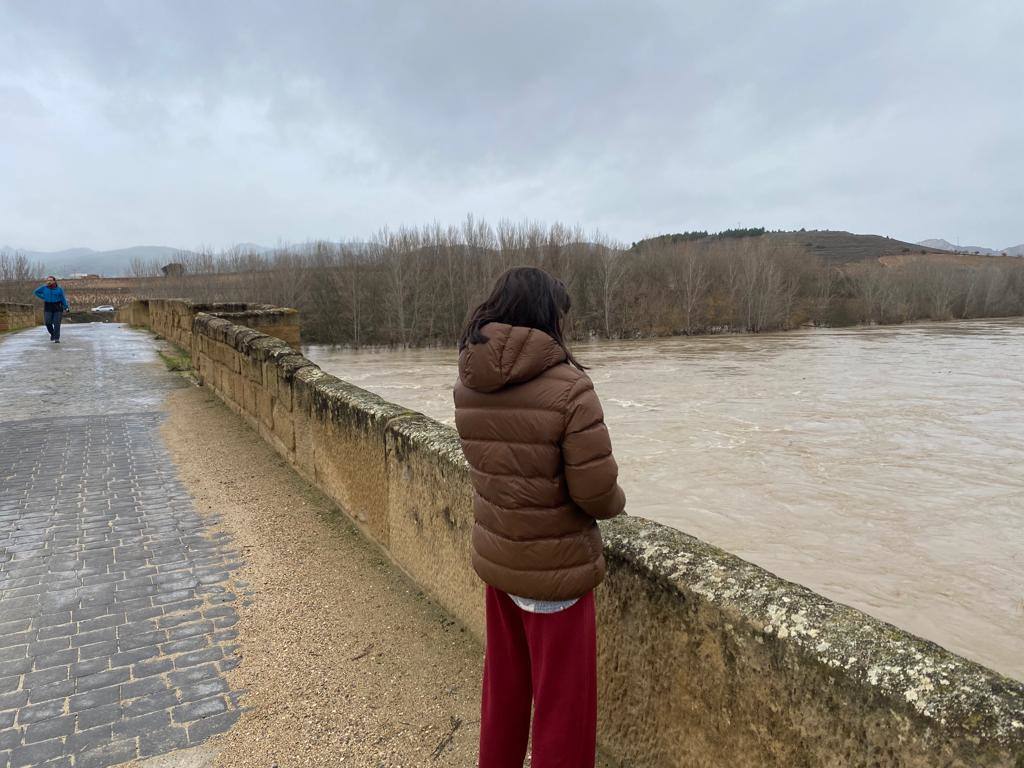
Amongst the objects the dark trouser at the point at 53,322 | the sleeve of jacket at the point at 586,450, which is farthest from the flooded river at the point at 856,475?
the dark trouser at the point at 53,322

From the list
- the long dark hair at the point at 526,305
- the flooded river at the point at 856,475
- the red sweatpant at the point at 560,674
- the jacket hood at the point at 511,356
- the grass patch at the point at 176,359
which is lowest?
the flooded river at the point at 856,475

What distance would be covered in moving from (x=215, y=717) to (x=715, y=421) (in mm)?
14412

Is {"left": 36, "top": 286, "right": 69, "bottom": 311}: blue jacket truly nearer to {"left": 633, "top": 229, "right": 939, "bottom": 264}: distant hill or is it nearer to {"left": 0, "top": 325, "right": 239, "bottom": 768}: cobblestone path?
{"left": 0, "top": 325, "right": 239, "bottom": 768}: cobblestone path

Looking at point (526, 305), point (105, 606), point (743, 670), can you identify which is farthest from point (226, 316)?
point (743, 670)

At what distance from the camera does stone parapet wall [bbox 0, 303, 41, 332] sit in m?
20.7

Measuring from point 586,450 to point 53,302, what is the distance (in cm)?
1848

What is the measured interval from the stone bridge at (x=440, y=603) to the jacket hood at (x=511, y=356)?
74 cm

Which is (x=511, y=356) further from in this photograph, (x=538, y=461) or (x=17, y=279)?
(x=17, y=279)

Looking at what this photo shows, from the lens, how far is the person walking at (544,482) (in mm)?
1689

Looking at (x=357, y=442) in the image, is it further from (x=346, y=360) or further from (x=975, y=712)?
(x=346, y=360)

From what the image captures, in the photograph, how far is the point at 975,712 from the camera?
127cm

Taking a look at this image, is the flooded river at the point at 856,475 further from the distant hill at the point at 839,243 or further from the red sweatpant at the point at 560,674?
the distant hill at the point at 839,243

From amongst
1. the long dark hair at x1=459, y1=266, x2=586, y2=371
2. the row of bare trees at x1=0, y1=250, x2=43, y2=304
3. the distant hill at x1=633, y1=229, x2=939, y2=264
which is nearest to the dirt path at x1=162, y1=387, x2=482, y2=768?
the long dark hair at x1=459, y1=266, x2=586, y2=371

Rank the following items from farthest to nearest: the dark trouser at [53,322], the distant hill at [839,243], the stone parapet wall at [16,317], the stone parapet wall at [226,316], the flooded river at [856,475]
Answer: the distant hill at [839,243]
the stone parapet wall at [16,317]
the dark trouser at [53,322]
the stone parapet wall at [226,316]
the flooded river at [856,475]
